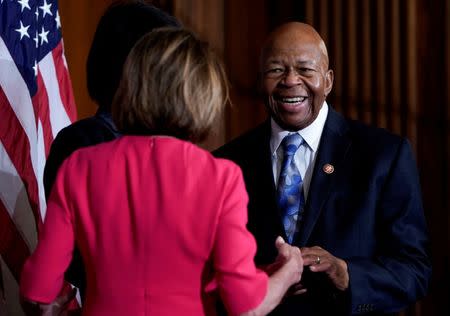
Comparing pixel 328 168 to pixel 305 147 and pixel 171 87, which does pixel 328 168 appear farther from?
pixel 171 87

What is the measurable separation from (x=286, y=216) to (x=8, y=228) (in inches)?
38.9

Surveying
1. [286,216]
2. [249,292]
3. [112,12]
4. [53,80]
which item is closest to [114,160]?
[249,292]

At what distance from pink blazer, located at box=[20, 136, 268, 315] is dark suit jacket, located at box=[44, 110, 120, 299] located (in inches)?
9.9

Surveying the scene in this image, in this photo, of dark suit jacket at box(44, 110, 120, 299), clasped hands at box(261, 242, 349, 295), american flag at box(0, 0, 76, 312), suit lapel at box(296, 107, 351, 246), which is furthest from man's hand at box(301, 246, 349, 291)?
american flag at box(0, 0, 76, 312)

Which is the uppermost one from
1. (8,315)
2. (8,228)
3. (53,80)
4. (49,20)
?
(49,20)

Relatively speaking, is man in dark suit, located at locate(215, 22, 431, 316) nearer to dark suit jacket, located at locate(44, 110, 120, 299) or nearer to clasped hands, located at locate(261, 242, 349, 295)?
clasped hands, located at locate(261, 242, 349, 295)

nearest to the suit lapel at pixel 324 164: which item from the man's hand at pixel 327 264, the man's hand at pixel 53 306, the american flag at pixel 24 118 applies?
the man's hand at pixel 327 264

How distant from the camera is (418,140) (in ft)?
11.3

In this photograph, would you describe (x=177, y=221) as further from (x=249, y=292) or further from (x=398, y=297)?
(x=398, y=297)

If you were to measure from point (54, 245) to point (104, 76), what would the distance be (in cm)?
47

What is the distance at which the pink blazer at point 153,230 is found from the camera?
51.8 inches

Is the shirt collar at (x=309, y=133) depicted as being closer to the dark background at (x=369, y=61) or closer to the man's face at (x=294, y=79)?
the man's face at (x=294, y=79)

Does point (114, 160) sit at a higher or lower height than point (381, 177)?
higher

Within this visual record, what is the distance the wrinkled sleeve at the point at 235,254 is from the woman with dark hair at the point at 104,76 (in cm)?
42
